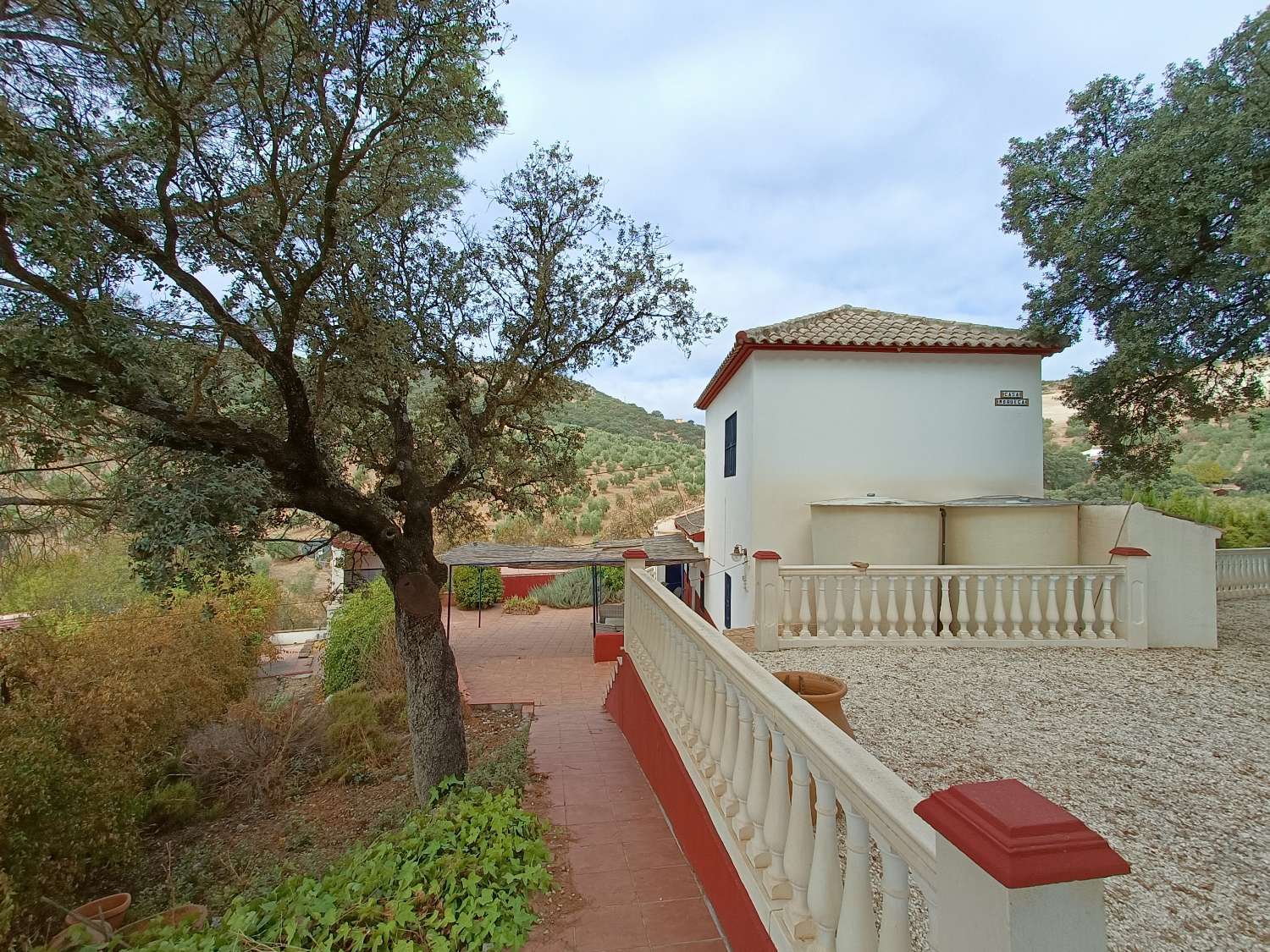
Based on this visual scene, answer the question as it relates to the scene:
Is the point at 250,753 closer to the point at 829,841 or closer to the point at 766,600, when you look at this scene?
the point at 766,600

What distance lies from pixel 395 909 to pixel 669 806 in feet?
6.00

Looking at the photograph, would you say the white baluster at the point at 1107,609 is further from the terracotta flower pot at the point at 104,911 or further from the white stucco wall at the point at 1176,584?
the terracotta flower pot at the point at 104,911

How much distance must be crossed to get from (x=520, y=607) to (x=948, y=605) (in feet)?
52.1

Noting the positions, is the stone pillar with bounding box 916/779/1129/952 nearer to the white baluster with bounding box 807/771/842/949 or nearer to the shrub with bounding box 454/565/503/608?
the white baluster with bounding box 807/771/842/949

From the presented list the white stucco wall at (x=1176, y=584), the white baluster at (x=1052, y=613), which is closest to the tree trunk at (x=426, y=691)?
the white baluster at (x=1052, y=613)

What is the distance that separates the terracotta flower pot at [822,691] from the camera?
333 centimetres

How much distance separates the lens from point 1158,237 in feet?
26.9

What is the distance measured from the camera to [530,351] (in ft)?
24.6

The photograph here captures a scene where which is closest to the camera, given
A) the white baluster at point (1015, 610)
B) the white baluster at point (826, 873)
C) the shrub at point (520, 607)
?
the white baluster at point (826, 873)

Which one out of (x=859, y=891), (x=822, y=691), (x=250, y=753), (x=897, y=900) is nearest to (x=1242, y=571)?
(x=822, y=691)

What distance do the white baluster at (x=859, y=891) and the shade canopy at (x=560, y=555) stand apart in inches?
463

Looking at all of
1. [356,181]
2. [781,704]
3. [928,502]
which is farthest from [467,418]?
[928,502]

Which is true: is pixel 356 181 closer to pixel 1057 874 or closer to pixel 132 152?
pixel 132 152

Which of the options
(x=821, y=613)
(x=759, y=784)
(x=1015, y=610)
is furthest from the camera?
(x=821, y=613)
